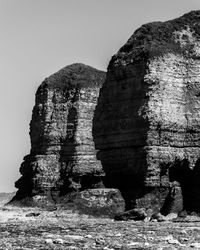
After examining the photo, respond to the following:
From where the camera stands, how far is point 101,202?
35500 millimetres

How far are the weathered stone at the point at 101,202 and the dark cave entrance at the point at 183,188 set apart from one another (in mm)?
2730

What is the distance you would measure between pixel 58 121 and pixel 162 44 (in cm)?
871

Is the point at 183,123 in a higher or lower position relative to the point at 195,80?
lower

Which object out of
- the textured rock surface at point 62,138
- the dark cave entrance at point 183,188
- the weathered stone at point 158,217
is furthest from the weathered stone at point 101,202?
the weathered stone at point 158,217

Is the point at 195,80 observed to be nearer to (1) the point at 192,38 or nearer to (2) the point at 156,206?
(1) the point at 192,38

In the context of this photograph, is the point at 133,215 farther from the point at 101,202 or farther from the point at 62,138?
the point at 62,138

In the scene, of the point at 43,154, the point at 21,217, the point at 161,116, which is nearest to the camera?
the point at 21,217

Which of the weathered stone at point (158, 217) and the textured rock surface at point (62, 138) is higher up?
the textured rock surface at point (62, 138)

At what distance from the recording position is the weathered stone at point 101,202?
115 ft

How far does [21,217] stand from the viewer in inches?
1302

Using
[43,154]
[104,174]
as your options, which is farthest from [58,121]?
[104,174]

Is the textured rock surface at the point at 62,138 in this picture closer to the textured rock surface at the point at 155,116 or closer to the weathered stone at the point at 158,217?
the textured rock surface at the point at 155,116

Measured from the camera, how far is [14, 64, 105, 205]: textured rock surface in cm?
3894

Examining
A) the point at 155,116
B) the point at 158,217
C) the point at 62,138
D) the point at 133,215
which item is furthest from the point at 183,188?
the point at 62,138
